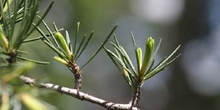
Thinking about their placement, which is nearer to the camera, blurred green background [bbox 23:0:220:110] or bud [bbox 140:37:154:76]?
bud [bbox 140:37:154:76]

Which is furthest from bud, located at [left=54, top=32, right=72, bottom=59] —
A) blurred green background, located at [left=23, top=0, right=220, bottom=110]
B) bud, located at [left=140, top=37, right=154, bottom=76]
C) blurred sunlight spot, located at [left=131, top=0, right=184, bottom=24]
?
blurred sunlight spot, located at [left=131, top=0, right=184, bottom=24]

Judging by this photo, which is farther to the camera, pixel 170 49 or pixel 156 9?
pixel 156 9

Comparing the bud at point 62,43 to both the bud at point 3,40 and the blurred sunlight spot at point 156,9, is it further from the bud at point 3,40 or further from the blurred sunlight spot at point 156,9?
the blurred sunlight spot at point 156,9

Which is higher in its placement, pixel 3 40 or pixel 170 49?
pixel 170 49

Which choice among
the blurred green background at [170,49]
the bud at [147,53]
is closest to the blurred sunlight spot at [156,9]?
the blurred green background at [170,49]

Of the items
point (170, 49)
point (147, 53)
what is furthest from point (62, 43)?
Answer: point (170, 49)

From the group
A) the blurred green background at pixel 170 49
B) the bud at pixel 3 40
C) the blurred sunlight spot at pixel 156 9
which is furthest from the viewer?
the blurred sunlight spot at pixel 156 9

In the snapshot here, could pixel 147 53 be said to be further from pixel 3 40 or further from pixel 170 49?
pixel 170 49

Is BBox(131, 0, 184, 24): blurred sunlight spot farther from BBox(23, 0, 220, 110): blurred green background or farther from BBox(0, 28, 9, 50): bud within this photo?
BBox(0, 28, 9, 50): bud

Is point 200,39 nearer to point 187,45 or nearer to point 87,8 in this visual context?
point 187,45
